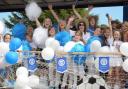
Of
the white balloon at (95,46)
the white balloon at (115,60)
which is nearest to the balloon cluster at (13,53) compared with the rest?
the white balloon at (95,46)

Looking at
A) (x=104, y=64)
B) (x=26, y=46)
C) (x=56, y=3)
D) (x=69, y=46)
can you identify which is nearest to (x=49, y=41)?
(x=69, y=46)

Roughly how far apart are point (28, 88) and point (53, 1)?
3986mm

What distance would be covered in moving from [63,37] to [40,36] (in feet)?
2.26

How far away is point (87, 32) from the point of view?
10.1 metres

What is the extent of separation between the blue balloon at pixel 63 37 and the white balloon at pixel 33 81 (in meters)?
1.11

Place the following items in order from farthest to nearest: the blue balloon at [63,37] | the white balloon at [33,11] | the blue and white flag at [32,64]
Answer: the white balloon at [33,11] < the blue balloon at [63,37] < the blue and white flag at [32,64]

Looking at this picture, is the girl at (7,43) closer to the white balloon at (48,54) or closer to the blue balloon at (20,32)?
the blue balloon at (20,32)

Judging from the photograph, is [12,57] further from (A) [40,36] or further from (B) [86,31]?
(B) [86,31]

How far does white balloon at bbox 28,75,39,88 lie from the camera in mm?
9320

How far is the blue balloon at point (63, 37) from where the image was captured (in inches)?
389

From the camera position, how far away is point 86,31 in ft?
33.1

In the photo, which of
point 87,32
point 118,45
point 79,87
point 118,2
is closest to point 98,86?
point 79,87

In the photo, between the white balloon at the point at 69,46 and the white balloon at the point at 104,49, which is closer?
the white balloon at the point at 104,49

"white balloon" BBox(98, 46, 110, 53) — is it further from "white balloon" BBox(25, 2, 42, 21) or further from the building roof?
the building roof
